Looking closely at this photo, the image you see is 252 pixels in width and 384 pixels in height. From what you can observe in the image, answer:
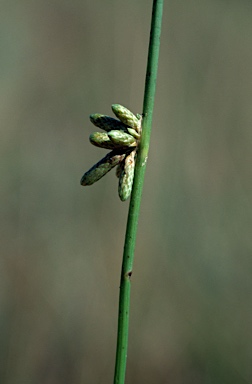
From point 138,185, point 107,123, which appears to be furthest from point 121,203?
point 138,185

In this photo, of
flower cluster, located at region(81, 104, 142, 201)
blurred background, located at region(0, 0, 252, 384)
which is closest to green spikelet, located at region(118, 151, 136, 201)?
flower cluster, located at region(81, 104, 142, 201)

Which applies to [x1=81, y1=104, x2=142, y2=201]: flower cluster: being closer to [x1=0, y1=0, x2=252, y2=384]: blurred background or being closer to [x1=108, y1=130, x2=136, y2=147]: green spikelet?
[x1=108, y1=130, x2=136, y2=147]: green spikelet

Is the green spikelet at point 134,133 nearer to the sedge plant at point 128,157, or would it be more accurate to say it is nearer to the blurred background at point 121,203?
the sedge plant at point 128,157

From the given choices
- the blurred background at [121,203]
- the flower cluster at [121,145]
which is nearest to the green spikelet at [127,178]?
the flower cluster at [121,145]

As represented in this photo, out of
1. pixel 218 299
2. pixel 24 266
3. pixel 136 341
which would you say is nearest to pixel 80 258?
pixel 24 266

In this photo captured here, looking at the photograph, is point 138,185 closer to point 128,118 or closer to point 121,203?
point 128,118

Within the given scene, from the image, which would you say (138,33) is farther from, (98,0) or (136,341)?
(136,341)

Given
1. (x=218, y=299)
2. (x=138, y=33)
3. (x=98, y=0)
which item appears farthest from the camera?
(x=98, y=0)

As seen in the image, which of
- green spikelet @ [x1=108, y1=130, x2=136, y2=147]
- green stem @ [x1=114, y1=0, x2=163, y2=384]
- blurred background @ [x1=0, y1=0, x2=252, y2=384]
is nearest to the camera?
green stem @ [x1=114, y1=0, x2=163, y2=384]
